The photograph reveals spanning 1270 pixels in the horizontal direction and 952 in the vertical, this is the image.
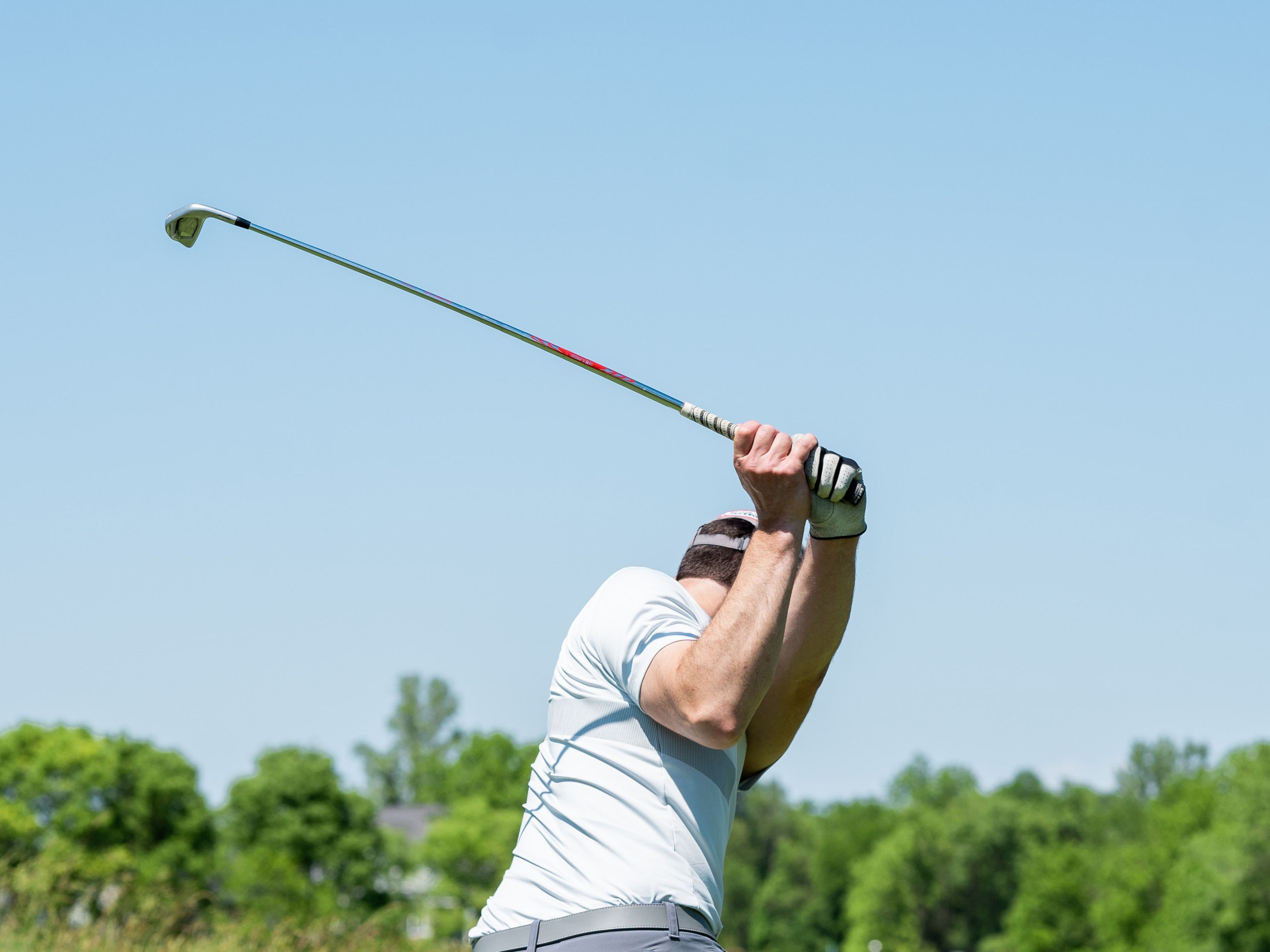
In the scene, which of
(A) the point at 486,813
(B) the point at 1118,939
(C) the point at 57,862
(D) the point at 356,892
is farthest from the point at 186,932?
(B) the point at 1118,939

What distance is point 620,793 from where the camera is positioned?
3.21 meters

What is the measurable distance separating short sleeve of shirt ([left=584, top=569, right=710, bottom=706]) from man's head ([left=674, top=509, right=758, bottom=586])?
33 cm

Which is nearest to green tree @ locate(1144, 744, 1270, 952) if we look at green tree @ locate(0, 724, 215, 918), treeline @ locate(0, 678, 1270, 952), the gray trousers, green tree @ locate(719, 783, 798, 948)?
treeline @ locate(0, 678, 1270, 952)

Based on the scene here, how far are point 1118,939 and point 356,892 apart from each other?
1374 inches

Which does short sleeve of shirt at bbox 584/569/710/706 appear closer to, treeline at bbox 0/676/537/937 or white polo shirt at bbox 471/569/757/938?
white polo shirt at bbox 471/569/757/938

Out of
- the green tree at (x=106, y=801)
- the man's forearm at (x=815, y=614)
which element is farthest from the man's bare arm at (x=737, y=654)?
the green tree at (x=106, y=801)

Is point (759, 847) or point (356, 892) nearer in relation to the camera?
point (356, 892)

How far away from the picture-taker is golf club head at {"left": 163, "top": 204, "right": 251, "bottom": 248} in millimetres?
4660

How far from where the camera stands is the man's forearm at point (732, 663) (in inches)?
117

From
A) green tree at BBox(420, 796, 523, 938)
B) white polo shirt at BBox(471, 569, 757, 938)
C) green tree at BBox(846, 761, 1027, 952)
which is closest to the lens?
white polo shirt at BBox(471, 569, 757, 938)

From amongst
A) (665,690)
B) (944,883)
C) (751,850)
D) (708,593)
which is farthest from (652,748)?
(751,850)

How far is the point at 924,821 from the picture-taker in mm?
85375

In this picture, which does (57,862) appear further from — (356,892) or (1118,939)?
(1118,939)

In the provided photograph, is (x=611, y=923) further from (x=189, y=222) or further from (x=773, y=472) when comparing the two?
(x=189, y=222)
